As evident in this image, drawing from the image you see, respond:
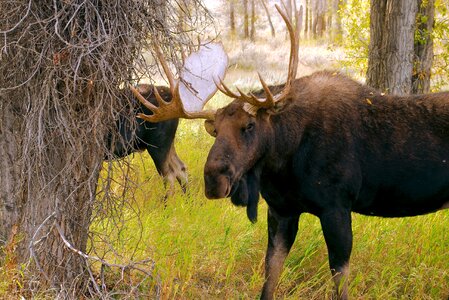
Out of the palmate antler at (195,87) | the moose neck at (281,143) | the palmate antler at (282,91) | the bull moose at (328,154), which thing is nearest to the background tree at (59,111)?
the palmate antler at (195,87)

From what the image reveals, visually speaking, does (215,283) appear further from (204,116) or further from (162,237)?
(204,116)

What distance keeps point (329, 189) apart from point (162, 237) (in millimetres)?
1480

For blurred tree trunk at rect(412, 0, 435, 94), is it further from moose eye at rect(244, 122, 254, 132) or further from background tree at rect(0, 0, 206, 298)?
background tree at rect(0, 0, 206, 298)

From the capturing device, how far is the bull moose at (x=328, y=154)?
16.3 feet

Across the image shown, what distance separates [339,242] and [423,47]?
5.03 m

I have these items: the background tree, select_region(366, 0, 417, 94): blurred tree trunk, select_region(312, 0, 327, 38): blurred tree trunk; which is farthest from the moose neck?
select_region(312, 0, 327, 38): blurred tree trunk

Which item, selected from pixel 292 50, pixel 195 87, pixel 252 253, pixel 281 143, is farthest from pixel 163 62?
pixel 252 253

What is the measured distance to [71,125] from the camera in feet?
14.2

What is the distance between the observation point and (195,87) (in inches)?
202

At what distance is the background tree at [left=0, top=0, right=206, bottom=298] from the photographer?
13.5ft

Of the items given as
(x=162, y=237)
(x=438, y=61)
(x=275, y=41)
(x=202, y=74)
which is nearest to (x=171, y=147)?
(x=162, y=237)

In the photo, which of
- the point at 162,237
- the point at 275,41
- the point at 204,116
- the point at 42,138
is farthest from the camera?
the point at 275,41

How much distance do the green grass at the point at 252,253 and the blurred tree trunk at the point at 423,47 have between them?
2832 millimetres

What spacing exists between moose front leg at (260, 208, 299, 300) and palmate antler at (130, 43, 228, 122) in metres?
1.02
